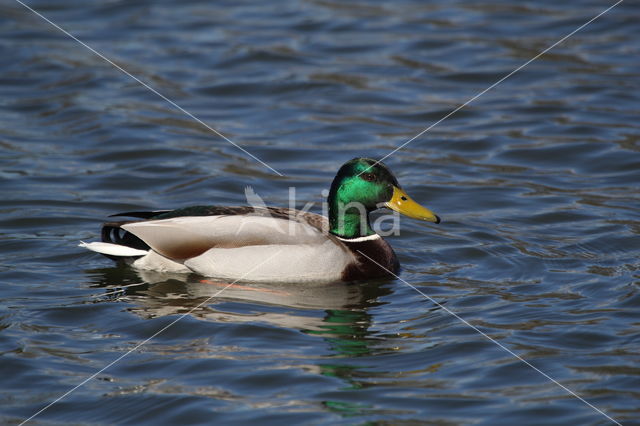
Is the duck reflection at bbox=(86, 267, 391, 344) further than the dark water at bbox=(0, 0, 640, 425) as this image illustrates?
Yes

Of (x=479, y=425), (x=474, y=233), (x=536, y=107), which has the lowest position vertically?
(x=479, y=425)

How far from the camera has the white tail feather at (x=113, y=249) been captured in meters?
8.44

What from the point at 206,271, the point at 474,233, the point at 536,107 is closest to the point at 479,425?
the point at 206,271

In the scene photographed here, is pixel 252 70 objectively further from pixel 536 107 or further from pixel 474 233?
pixel 474 233

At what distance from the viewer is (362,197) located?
869cm

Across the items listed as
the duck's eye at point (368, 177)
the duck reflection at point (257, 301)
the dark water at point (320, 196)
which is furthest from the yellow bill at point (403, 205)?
the duck reflection at point (257, 301)

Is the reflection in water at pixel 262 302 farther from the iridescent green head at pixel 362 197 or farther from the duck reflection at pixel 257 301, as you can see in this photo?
the iridescent green head at pixel 362 197

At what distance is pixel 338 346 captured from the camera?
7133 millimetres

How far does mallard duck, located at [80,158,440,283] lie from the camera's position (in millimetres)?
8398

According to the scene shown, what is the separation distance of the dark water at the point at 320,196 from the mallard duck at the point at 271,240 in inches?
7.0

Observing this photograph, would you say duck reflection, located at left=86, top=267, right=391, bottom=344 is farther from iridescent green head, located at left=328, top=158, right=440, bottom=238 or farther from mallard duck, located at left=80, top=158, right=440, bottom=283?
iridescent green head, located at left=328, top=158, right=440, bottom=238

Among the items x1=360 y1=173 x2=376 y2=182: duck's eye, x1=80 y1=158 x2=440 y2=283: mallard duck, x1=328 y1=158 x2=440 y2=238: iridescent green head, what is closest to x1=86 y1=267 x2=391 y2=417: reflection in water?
x1=80 y1=158 x2=440 y2=283: mallard duck

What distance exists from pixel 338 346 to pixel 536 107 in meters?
6.83

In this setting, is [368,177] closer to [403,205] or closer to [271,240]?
[403,205]
